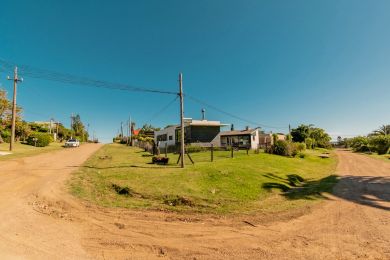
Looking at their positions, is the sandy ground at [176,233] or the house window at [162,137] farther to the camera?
the house window at [162,137]

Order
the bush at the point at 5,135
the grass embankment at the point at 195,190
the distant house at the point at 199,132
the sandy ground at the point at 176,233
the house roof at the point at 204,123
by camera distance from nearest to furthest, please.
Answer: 1. the sandy ground at the point at 176,233
2. the grass embankment at the point at 195,190
3. the house roof at the point at 204,123
4. the distant house at the point at 199,132
5. the bush at the point at 5,135

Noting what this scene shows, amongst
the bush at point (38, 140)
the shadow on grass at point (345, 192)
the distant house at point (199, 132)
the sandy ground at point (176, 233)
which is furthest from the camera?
the bush at point (38, 140)

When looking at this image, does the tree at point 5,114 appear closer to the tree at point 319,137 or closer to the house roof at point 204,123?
the house roof at point 204,123

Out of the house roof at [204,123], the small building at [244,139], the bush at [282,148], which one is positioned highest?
the house roof at [204,123]

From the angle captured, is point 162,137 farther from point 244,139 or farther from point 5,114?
point 5,114

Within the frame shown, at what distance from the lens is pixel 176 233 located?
21.6ft

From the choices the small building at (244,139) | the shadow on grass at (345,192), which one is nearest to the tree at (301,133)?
the small building at (244,139)

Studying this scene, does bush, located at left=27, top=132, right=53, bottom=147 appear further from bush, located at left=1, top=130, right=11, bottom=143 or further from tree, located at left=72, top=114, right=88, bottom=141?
tree, located at left=72, top=114, right=88, bottom=141

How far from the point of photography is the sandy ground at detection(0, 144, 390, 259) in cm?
539

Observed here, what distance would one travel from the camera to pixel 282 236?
642 cm

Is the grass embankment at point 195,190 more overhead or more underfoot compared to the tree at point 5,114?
more underfoot

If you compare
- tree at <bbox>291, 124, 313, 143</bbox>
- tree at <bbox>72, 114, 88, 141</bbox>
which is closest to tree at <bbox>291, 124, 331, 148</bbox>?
tree at <bbox>291, 124, 313, 143</bbox>

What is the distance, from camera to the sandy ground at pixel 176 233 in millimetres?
5387

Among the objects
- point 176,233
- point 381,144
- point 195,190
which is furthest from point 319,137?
point 176,233
